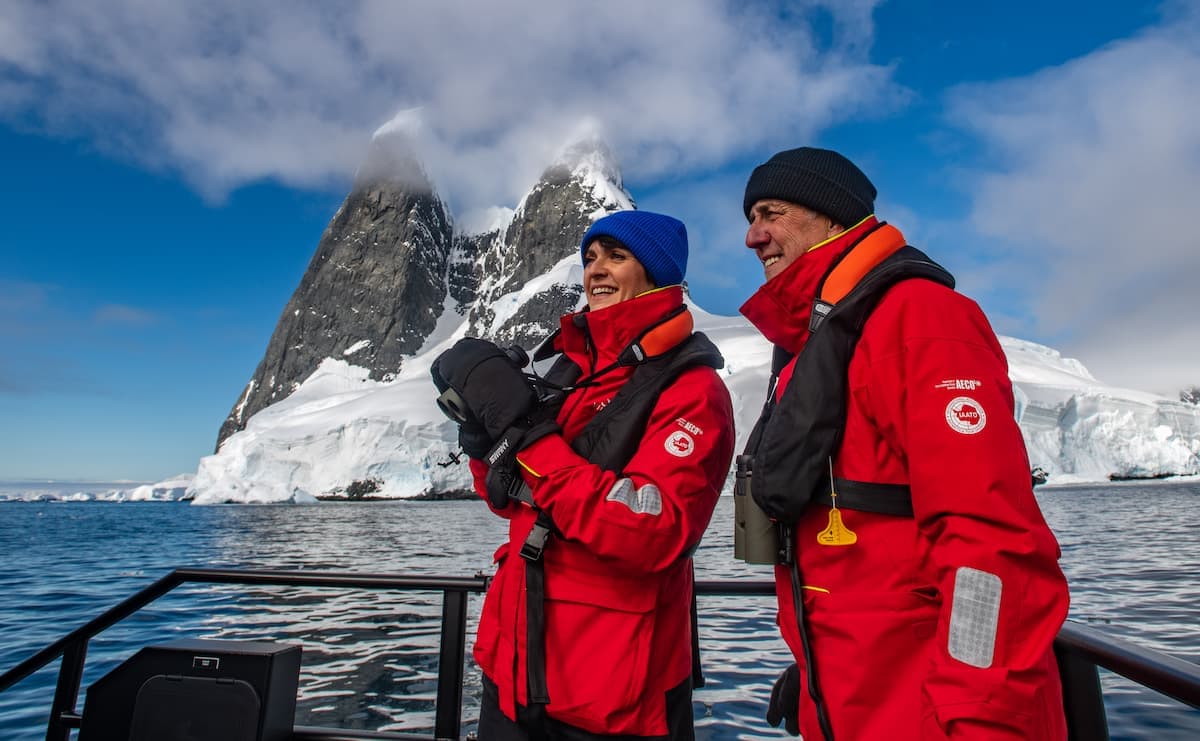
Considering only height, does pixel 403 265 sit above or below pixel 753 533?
above

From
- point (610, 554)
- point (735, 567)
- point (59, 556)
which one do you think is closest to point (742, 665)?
point (610, 554)

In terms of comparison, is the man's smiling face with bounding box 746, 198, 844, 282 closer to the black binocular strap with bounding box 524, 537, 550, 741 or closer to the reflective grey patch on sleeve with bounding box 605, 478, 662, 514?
the reflective grey patch on sleeve with bounding box 605, 478, 662, 514

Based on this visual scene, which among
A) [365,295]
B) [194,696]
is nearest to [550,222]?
[365,295]

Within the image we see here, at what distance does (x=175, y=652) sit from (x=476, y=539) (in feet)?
60.7

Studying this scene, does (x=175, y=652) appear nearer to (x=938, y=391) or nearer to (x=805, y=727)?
(x=805, y=727)

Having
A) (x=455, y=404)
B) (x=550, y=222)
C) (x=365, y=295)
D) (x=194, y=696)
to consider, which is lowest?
(x=194, y=696)

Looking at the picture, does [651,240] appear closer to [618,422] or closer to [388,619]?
[618,422]

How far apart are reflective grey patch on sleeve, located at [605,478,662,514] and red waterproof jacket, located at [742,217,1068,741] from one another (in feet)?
0.95

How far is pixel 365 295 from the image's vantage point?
108562mm

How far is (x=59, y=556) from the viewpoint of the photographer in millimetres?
17016

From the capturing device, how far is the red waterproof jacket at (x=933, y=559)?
96 cm

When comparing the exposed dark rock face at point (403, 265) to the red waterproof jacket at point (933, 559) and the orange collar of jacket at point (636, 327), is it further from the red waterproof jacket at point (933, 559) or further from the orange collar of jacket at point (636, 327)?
the red waterproof jacket at point (933, 559)

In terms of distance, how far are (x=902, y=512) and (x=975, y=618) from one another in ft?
0.71

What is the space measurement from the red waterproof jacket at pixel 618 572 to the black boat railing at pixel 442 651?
0.50 metres
